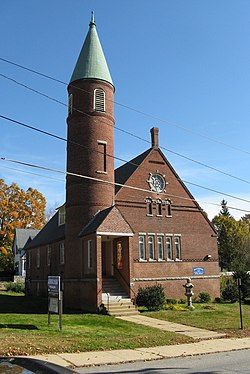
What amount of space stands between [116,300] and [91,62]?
16.1 m

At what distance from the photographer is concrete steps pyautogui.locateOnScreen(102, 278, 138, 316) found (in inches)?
909

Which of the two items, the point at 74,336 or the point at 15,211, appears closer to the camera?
the point at 74,336

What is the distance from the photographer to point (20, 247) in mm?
65188

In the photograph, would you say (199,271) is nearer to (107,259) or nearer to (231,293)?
(231,293)

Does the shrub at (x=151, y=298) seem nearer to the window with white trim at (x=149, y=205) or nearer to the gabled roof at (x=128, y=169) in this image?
the window with white trim at (x=149, y=205)

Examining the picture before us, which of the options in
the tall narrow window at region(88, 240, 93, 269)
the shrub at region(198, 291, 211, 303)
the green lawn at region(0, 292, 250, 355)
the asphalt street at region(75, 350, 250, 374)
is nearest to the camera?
the asphalt street at region(75, 350, 250, 374)

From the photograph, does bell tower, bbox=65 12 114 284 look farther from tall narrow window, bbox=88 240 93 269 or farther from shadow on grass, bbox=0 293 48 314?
shadow on grass, bbox=0 293 48 314

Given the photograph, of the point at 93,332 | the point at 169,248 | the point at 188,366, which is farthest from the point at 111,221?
the point at 188,366

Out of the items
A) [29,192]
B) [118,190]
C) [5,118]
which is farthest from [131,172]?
[29,192]

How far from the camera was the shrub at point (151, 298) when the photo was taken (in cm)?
2477

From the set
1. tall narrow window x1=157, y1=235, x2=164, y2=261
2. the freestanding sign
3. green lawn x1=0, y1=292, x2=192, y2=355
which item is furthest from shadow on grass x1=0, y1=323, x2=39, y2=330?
tall narrow window x1=157, y1=235, x2=164, y2=261

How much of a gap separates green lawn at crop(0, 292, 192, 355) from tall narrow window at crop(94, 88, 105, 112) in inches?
560

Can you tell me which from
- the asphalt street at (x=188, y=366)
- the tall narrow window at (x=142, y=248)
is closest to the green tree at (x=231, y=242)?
the tall narrow window at (x=142, y=248)

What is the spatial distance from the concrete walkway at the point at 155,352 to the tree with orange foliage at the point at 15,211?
47.8 m
